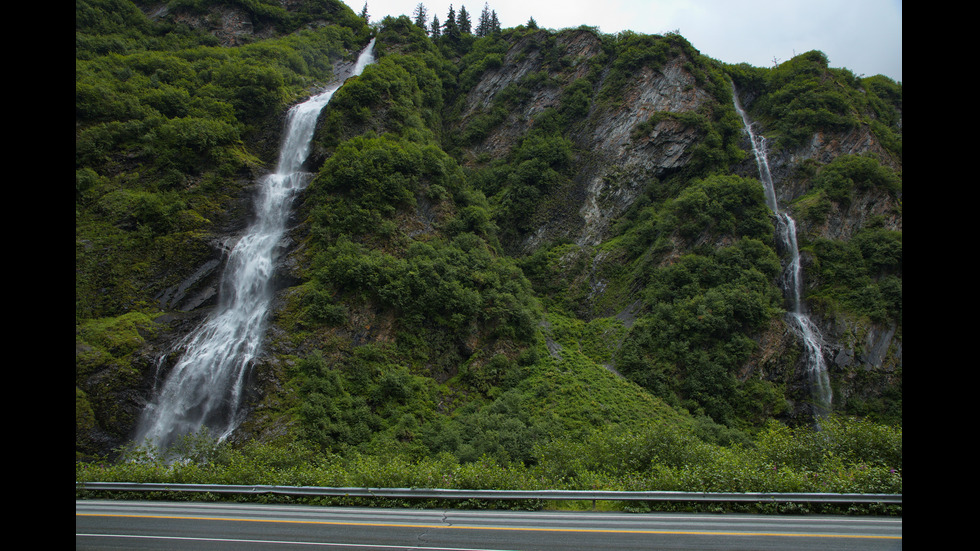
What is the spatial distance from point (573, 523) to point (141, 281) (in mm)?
30500

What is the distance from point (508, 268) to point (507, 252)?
10.5m

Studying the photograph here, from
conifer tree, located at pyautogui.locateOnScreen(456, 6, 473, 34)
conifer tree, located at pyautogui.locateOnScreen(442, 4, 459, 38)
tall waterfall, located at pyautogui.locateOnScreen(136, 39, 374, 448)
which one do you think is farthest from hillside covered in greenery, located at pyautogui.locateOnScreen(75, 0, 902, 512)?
conifer tree, located at pyautogui.locateOnScreen(456, 6, 473, 34)

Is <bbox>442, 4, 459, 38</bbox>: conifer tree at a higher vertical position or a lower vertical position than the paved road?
higher

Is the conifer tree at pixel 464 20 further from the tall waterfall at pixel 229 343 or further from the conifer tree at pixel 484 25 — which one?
the tall waterfall at pixel 229 343

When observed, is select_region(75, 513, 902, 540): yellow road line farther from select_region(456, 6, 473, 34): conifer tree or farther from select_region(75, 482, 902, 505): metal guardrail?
select_region(456, 6, 473, 34): conifer tree

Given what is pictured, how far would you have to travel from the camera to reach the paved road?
873 cm

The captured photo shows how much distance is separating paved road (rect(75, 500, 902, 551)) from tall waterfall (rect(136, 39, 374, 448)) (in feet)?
39.3

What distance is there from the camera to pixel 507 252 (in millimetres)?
45906

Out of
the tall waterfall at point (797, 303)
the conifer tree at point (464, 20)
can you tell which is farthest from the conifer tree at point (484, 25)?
the tall waterfall at point (797, 303)

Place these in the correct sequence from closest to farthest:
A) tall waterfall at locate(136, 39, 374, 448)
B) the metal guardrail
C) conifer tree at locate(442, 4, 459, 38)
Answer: the metal guardrail < tall waterfall at locate(136, 39, 374, 448) < conifer tree at locate(442, 4, 459, 38)

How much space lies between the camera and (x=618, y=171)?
4728 centimetres

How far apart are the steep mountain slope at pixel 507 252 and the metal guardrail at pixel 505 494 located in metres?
8.38
